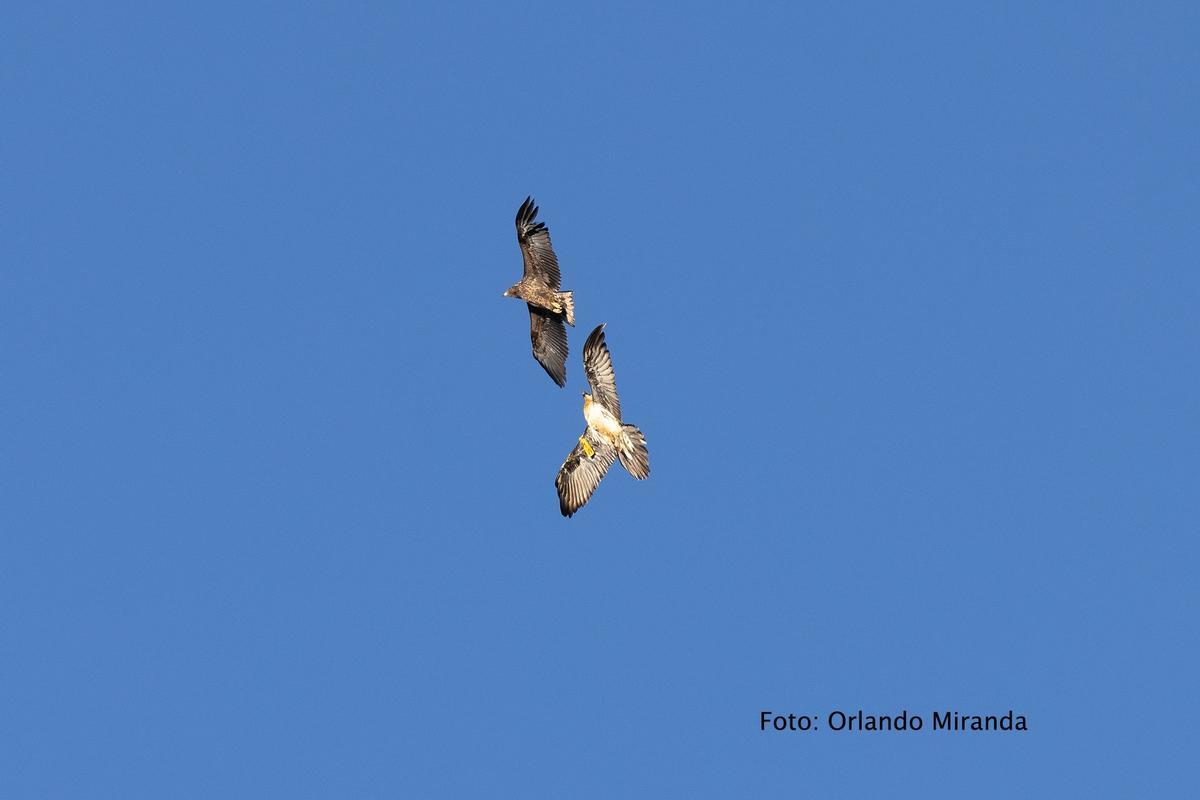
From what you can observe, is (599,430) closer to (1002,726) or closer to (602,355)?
(602,355)

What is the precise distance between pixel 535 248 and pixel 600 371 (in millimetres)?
6620

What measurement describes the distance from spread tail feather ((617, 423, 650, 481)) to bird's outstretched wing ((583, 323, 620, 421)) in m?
0.46

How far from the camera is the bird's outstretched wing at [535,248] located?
52.0m

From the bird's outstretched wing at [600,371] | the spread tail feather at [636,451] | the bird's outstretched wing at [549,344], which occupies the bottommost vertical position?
the spread tail feather at [636,451]

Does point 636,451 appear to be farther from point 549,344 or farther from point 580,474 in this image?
point 549,344

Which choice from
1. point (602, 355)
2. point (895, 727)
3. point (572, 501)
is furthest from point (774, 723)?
point (602, 355)

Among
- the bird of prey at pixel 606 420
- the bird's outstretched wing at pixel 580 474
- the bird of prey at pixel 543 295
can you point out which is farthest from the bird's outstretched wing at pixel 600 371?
the bird of prey at pixel 543 295

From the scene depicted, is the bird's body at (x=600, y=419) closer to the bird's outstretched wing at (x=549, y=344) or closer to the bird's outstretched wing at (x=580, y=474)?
the bird's outstretched wing at (x=580, y=474)

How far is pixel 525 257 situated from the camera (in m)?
52.4

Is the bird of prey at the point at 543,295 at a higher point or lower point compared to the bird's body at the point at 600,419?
higher

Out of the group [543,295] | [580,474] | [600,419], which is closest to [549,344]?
[543,295]

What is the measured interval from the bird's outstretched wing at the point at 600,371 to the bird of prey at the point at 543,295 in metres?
5.89

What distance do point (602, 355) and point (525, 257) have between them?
649cm

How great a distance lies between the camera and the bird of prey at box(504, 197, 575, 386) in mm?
52156
